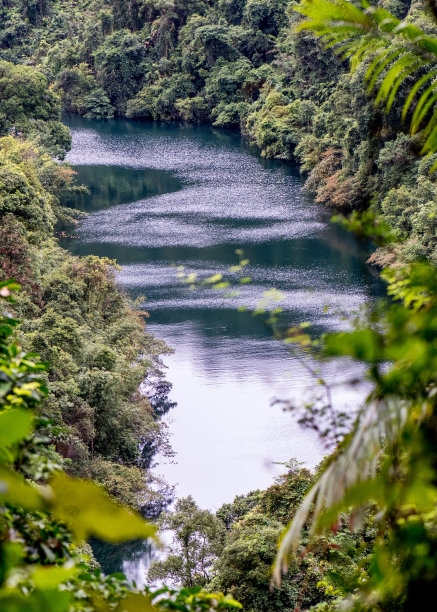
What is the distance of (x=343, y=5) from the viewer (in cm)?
132

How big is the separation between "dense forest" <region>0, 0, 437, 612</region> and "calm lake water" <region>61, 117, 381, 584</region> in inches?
10.8

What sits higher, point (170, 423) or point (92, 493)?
point (92, 493)

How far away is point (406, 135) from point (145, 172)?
35.8ft

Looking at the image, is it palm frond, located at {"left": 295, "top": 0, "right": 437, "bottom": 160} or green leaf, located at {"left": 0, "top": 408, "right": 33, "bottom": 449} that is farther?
palm frond, located at {"left": 295, "top": 0, "right": 437, "bottom": 160}

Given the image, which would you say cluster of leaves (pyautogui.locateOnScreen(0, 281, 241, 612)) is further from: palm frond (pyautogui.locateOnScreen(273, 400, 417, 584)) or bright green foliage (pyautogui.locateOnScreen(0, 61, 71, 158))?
bright green foliage (pyautogui.locateOnScreen(0, 61, 71, 158))

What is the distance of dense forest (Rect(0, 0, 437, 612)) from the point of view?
98 cm

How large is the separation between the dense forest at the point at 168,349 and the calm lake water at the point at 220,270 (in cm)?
27

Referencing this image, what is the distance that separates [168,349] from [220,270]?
423cm

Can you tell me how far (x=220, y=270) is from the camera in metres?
15.6

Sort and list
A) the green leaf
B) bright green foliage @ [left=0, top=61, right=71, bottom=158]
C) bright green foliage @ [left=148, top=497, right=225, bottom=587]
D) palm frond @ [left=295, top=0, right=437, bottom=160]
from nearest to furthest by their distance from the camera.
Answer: the green leaf
palm frond @ [left=295, top=0, right=437, bottom=160]
bright green foliage @ [left=148, top=497, right=225, bottom=587]
bright green foliage @ [left=0, top=61, right=71, bottom=158]

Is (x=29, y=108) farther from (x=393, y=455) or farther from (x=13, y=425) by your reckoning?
(x=13, y=425)

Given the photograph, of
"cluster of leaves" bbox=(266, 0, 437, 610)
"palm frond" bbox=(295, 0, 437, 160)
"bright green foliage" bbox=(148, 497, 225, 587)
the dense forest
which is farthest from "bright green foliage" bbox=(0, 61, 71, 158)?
"cluster of leaves" bbox=(266, 0, 437, 610)

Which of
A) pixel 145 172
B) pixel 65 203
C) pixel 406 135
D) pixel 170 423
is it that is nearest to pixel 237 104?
pixel 145 172

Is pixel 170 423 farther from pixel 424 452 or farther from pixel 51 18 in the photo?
pixel 51 18
